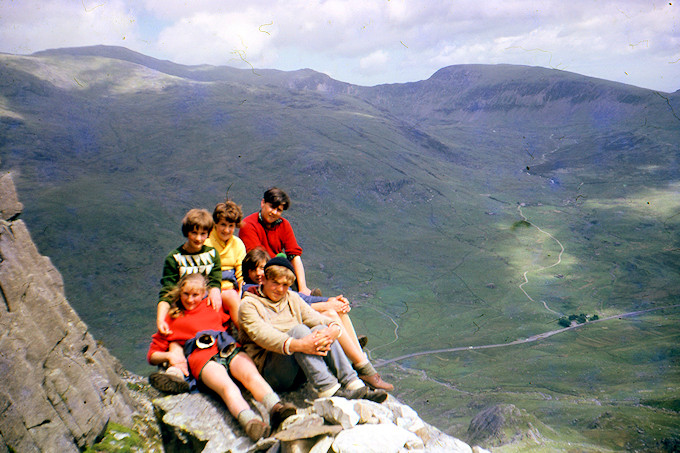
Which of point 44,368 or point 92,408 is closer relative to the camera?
point 44,368

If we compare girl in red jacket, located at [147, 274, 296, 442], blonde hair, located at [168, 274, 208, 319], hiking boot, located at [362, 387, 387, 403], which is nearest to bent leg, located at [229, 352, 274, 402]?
girl in red jacket, located at [147, 274, 296, 442]

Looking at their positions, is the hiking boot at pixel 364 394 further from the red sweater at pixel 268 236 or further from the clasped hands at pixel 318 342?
the red sweater at pixel 268 236

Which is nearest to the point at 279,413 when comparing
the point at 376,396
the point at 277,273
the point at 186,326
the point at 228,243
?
the point at 376,396

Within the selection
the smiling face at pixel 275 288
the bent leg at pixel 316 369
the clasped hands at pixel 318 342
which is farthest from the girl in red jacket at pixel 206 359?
the smiling face at pixel 275 288

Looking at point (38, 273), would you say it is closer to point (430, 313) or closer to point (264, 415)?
point (264, 415)

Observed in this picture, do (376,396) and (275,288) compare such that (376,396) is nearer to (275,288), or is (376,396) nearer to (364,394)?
(364,394)

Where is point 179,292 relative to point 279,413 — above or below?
above
